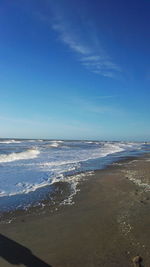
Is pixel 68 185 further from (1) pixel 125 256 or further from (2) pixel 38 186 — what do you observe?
(1) pixel 125 256

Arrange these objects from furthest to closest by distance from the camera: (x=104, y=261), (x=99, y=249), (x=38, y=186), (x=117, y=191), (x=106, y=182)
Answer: (x=106, y=182) → (x=38, y=186) → (x=117, y=191) → (x=99, y=249) → (x=104, y=261)

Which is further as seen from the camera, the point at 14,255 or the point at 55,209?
the point at 55,209

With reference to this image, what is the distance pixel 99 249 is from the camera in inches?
251

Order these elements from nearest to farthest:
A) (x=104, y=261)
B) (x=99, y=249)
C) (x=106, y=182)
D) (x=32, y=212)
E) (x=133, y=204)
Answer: (x=104, y=261) < (x=99, y=249) < (x=32, y=212) < (x=133, y=204) < (x=106, y=182)

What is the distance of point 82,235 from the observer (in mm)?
7230

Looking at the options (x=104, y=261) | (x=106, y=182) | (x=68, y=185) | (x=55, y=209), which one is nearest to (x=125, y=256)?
(x=104, y=261)

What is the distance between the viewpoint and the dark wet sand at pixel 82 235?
5949mm

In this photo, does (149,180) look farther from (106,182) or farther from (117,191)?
(117,191)

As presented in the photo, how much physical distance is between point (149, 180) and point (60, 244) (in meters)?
9.46

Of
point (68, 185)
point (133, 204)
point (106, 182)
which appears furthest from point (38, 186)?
point (133, 204)

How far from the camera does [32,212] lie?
9344mm

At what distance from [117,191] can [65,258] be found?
6.80 meters

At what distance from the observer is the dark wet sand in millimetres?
5949

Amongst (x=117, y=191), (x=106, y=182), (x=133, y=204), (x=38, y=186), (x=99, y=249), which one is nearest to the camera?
(x=99, y=249)
